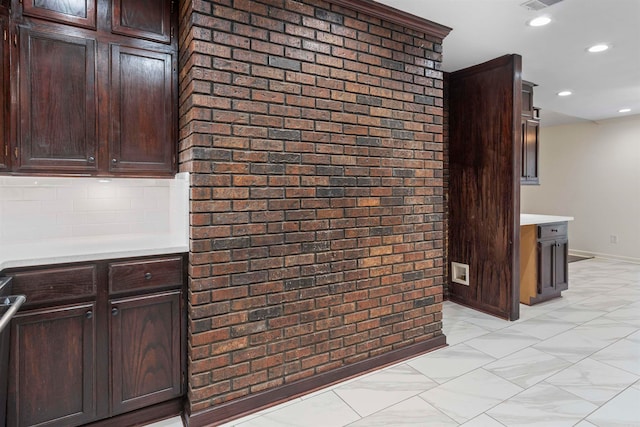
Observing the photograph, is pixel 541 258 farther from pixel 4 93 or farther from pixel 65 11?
pixel 4 93

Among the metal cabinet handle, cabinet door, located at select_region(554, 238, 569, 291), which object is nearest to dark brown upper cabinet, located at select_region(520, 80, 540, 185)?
cabinet door, located at select_region(554, 238, 569, 291)

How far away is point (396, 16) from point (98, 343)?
8.92ft

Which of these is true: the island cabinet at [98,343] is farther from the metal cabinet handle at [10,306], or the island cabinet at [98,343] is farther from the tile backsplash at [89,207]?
the tile backsplash at [89,207]

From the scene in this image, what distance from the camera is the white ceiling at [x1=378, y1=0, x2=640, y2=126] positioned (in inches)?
98.7

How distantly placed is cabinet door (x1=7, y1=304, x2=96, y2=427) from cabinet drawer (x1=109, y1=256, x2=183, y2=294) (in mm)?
166

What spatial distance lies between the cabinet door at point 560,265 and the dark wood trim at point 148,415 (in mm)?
4093

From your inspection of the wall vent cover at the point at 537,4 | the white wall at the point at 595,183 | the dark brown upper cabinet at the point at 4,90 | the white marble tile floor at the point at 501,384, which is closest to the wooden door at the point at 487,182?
the white marble tile floor at the point at 501,384

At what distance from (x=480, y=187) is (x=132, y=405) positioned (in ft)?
11.3

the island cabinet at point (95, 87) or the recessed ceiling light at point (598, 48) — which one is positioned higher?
the recessed ceiling light at point (598, 48)

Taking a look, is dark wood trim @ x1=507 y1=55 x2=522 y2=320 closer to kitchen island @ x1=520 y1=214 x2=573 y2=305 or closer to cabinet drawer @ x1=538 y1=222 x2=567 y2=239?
kitchen island @ x1=520 y1=214 x2=573 y2=305

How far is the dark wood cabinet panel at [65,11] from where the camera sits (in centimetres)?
184

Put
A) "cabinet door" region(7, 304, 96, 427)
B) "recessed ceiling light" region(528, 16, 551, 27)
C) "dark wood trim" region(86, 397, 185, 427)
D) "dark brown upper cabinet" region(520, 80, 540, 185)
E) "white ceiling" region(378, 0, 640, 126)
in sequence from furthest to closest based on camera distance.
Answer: "dark brown upper cabinet" region(520, 80, 540, 185) → "recessed ceiling light" region(528, 16, 551, 27) → "white ceiling" region(378, 0, 640, 126) → "dark wood trim" region(86, 397, 185, 427) → "cabinet door" region(7, 304, 96, 427)

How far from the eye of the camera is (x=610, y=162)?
6.43 m

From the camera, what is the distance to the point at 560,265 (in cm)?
419
